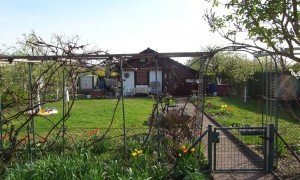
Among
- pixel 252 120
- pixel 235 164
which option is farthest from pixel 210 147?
pixel 252 120

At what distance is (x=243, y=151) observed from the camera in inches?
265

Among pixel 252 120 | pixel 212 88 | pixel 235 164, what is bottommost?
pixel 235 164

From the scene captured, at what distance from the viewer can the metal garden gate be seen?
520 cm

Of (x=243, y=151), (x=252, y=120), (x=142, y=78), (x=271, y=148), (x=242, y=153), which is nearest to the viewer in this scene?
(x=271, y=148)

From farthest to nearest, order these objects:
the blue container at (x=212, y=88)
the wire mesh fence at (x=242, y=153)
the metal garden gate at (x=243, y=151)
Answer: the blue container at (x=212, y=88)
the wire mesh fence at (x=242, y=153)
the metal garden gate at (x=243, y=151)

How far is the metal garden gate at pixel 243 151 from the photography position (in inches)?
205

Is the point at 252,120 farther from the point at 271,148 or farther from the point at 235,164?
the point at 271,148

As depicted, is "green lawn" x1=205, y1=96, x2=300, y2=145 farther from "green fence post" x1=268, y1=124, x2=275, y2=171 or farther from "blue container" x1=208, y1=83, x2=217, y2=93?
"blue container" x1=208, y1=83, x2=217, y2=93

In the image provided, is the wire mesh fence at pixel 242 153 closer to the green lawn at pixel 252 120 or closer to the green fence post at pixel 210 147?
the green fence post at pixel 210 147

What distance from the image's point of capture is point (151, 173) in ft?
15.7

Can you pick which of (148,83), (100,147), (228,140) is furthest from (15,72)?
(148,83)

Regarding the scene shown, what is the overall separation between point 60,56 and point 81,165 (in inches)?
74.2

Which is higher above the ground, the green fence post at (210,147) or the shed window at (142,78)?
the shed window at (142,78)

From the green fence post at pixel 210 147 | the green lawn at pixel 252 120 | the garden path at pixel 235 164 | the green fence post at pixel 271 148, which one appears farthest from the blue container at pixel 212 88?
the green fence post at pixel 210 147
